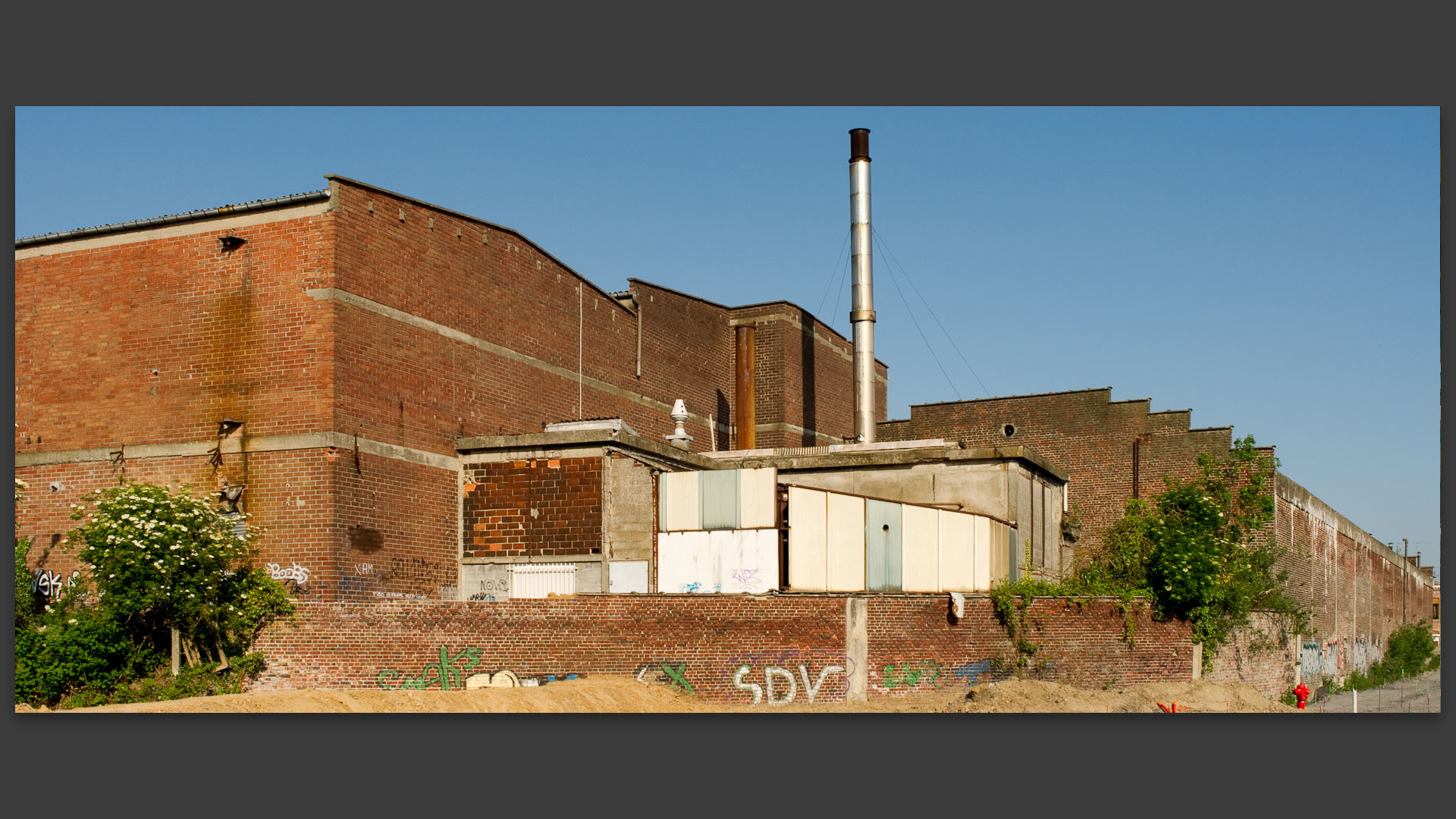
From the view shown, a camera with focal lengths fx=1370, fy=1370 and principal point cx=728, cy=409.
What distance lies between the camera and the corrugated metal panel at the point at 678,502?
26406 mm

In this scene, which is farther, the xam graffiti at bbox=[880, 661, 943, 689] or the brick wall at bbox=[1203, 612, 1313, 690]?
the brick wall at bbox=[1203, 612, 1313, 690]

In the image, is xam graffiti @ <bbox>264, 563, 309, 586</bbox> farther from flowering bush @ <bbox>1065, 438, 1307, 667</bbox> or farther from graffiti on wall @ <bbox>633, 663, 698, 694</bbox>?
flowering bush @ <bbox>1065, 438, 1307, 667</bbox>

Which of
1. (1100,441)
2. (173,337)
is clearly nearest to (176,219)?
(173,337)

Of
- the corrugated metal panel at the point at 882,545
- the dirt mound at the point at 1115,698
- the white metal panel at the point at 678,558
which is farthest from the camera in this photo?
the corrugated metal panel at the point at 882,545

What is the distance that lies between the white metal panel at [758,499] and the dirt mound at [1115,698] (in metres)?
4.85

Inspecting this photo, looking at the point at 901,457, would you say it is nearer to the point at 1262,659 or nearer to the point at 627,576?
the point at 627,576

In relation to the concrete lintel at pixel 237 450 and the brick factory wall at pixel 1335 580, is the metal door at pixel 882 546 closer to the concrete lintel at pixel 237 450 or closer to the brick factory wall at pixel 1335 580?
the concrete lintel at pixel 237 450

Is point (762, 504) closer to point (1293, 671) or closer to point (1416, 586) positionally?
point (1293, 671)

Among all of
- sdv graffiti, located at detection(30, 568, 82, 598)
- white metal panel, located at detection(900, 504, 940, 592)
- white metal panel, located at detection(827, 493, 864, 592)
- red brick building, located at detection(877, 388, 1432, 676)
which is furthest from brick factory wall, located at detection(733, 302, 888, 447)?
sdv graffiti, located at detection(30, 568, 82, 598)

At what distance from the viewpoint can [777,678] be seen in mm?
23406

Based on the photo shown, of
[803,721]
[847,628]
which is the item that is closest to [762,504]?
[847,628]

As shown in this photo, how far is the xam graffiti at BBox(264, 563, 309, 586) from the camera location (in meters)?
24.8

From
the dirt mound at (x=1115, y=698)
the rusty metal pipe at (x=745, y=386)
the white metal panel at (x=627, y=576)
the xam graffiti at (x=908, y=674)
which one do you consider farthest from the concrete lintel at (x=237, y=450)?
the rusty metal pipe at (x=745, y=386)

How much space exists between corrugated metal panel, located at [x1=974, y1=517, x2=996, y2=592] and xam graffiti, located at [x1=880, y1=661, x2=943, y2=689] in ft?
11.5
